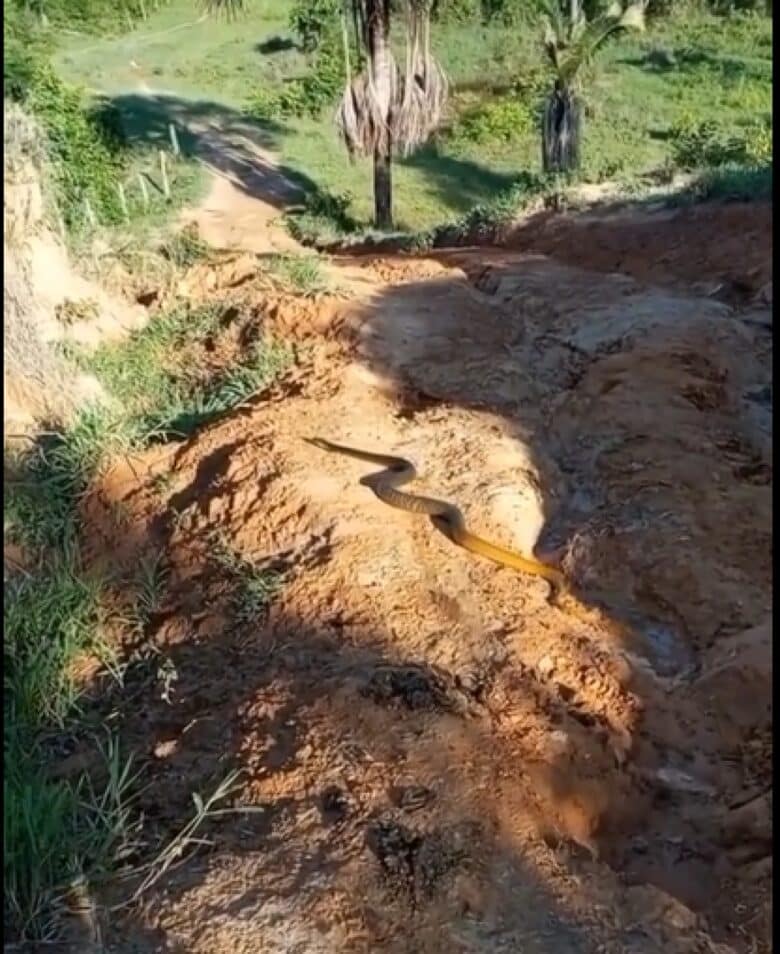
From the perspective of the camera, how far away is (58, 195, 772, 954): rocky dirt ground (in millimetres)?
3168

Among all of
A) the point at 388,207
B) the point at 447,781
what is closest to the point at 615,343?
the point at 447,781

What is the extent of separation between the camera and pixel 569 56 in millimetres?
15781

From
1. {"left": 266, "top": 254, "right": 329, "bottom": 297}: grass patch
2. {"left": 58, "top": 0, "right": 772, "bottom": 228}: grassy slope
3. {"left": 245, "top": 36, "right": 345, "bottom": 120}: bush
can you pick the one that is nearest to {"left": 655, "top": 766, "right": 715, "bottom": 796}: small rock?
{"left": 266, "top": 254, "right": 329, "bottom": 297}: grass patch

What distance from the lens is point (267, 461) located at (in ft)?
17.7

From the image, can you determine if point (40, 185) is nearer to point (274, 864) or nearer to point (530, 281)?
point (530, 281)

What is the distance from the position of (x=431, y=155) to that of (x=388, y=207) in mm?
7048

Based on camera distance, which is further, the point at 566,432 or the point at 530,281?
the point at 530,281

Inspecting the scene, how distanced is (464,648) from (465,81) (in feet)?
79.5

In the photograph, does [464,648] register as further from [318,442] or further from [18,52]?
[18,52]

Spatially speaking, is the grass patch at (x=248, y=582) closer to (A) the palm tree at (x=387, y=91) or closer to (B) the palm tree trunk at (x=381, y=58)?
(A) the palm tree at (x=387, y=91)

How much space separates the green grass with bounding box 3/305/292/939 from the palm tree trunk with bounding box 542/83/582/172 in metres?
10.3

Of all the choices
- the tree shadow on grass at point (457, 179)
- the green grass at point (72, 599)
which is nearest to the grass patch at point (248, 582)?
the green grass at point (72, 599)

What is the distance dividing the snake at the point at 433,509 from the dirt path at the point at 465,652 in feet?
0.28

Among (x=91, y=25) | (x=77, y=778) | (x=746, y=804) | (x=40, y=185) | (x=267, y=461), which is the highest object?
(x=91, y=25)
